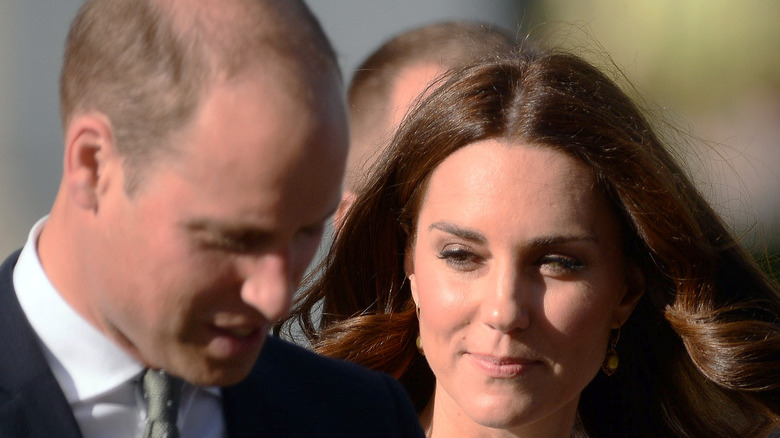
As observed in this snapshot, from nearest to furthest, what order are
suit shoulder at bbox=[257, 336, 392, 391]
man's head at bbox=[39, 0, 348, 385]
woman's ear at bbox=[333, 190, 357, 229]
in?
man's head at bbox=[39, 0, 348, 385] → suit shoulder at bbox=[257, 336, 392, 391] → woman's ear at bbox=[333, 190, 357, 229]

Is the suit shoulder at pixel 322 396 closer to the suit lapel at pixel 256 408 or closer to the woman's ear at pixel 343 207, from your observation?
the suit lapel at pixel 256 408

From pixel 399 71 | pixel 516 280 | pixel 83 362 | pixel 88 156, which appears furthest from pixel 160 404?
pixel 399 71

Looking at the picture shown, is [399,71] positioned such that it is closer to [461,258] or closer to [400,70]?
[400,70]

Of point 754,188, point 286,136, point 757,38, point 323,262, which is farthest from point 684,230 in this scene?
point 757,38

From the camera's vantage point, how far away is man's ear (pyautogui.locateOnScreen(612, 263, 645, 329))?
302 cm

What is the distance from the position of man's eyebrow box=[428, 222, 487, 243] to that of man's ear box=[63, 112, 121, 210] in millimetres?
1473

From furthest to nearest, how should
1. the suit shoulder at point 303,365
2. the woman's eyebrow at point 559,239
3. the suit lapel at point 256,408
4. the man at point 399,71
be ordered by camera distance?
the man at point 399,71, the woman's eyebrow at point 559,239, the suit shoulder at point 303,365, the suit lapel at point 256,408

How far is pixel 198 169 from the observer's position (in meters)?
1.37

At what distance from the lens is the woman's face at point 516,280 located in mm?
2746

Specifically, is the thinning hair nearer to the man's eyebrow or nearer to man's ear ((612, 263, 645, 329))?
the man's eyebrow

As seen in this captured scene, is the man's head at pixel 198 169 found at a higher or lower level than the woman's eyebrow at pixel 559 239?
higher

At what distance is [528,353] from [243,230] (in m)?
1.55

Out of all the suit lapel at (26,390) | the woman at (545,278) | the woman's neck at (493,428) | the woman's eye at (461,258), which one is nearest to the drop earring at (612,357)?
the woman at (545,278)

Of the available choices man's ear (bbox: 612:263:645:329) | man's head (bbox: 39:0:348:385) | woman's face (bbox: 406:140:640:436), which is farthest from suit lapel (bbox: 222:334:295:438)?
man's ear (bbox: 612:263:645:329)
